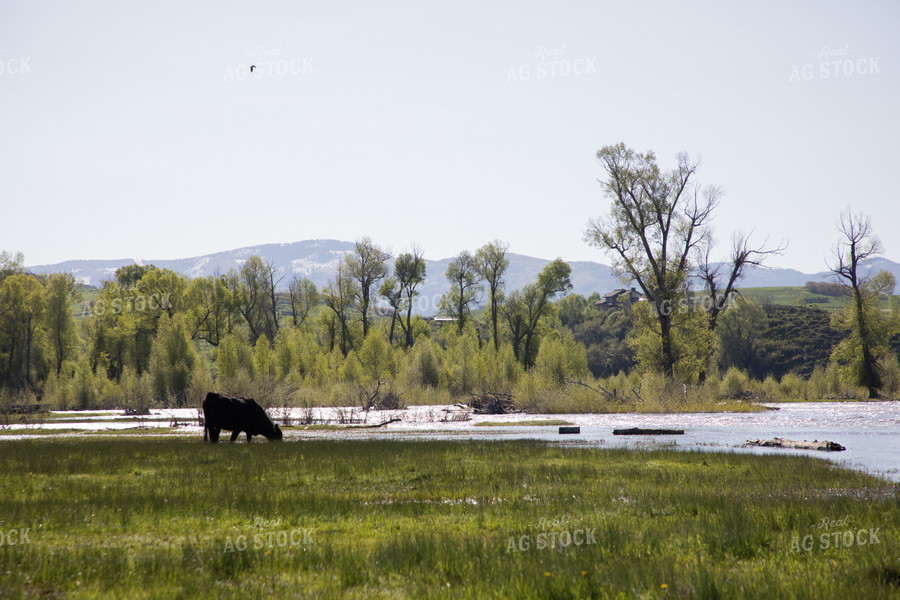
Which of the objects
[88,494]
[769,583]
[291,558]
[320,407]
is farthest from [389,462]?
[320,407]

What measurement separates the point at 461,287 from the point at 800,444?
72338 mm

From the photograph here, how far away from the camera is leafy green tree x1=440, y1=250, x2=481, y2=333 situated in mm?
92875

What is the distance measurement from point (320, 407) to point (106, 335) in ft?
128

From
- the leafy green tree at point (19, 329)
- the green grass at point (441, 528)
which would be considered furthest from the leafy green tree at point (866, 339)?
the leafy green tree at point (19, 329)

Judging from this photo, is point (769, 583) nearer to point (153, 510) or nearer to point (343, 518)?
point (343, 518)

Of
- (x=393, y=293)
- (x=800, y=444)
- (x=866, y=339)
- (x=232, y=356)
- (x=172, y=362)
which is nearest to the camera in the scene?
(x=800, y=444)

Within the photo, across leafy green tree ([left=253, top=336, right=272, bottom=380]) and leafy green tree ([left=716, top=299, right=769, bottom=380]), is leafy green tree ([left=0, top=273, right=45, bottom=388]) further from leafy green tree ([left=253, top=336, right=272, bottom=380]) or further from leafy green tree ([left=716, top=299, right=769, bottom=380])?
leafy green tree ([left=716, top=299, right=769, bottom=380])

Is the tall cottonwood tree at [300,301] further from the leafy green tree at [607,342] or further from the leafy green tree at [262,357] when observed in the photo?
the leafy green tree at [607,342]

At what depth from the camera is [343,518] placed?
1127 cm

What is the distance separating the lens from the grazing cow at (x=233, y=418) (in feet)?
87.6

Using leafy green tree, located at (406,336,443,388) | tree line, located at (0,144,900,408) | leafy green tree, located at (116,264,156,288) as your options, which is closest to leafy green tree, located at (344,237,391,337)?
tree line, located at (0,144,900,408)

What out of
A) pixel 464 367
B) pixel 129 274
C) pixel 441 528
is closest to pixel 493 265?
pixel 464 367

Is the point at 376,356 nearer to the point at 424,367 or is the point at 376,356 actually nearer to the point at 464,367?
the point at 424,367

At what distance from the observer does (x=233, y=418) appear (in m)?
27.4
